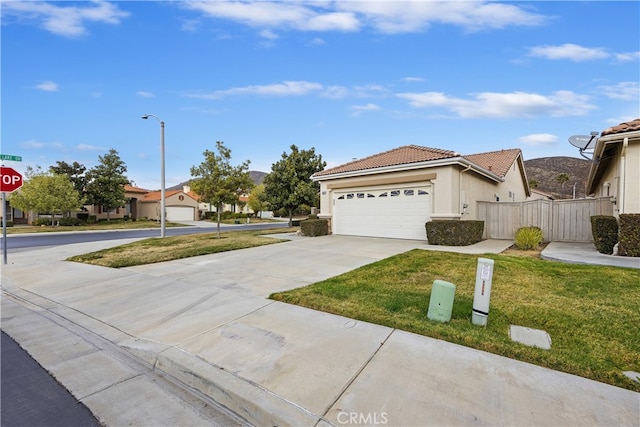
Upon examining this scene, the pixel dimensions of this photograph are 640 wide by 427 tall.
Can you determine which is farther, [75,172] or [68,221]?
[75,172]

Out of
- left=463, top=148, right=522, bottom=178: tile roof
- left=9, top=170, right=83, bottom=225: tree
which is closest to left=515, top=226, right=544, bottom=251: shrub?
left=463, top=148, right=522, bottom=178: tile roof

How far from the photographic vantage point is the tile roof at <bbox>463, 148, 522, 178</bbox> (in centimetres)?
1679

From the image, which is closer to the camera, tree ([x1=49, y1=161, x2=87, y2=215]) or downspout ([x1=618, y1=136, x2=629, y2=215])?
downspout ([x1=618, y1=136, x2=629, y2=215])

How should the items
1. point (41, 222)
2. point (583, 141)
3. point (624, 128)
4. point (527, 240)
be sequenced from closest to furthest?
point (624, 128)
point (527, 240)
point (583, 141)
point (41, 222)

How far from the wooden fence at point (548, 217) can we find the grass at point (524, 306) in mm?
6508

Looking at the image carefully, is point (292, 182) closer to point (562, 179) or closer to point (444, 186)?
point (444, 186)

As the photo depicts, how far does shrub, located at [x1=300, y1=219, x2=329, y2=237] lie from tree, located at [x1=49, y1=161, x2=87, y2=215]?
111 feet

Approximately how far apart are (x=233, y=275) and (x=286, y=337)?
383 cm

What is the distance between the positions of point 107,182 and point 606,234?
43335mm

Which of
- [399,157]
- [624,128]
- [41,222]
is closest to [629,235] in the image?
[624,128]

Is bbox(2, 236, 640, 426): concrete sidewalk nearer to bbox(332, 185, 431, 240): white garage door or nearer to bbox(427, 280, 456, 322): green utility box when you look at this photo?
bbox(427, 280, 456, 322): green utility box

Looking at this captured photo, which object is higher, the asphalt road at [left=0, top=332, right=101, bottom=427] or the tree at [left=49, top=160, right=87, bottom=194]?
the tree at [left=49, top=160, right=87, bottom=194]

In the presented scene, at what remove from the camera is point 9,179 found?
10031 mm

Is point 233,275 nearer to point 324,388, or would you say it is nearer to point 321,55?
point 324,388
